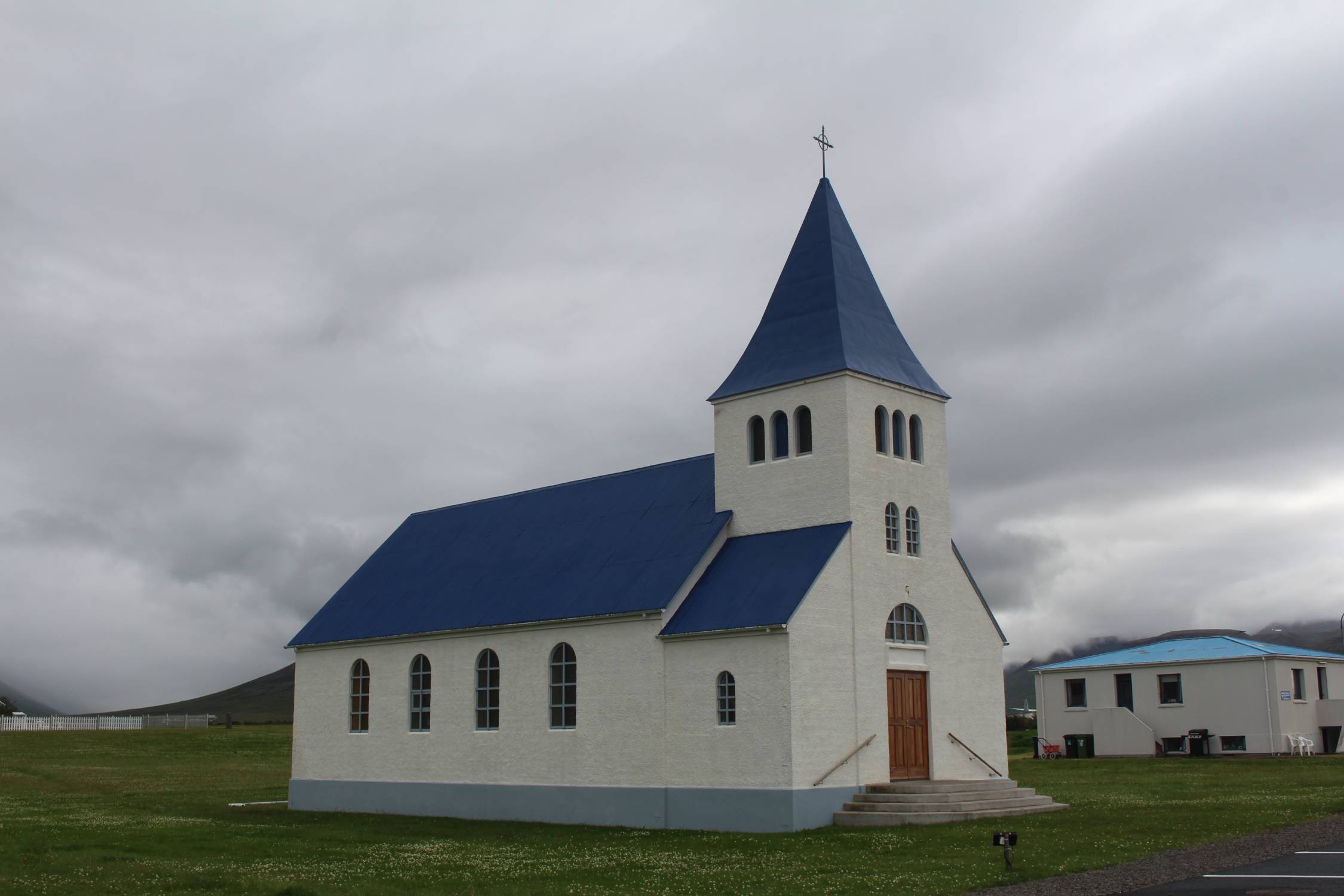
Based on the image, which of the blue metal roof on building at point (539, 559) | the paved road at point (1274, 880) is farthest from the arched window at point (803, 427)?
the paved road at point (1274, 880)

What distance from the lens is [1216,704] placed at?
48.8 meters

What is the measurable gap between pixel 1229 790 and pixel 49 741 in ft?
207

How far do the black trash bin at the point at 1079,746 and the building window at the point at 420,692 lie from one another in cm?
3089

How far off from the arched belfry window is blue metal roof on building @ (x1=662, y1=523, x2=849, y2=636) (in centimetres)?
161

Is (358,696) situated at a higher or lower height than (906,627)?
lower

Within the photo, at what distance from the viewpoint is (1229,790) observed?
29.2 meters

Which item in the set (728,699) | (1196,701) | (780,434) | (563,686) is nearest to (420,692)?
(563,686)

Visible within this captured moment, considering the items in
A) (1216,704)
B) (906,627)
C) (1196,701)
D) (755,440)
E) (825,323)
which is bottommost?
(1216,704)

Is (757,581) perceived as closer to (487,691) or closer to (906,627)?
(906,627)

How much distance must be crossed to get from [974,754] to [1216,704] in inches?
995

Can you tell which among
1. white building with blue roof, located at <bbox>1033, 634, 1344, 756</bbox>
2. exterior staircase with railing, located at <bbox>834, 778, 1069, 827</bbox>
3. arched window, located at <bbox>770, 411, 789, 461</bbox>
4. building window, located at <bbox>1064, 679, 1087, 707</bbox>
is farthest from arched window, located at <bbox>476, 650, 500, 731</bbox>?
building window, located at <bbox>1064, 679, 1087, 707</bbox>

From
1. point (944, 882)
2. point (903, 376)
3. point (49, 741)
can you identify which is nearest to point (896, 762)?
point (903, 376)

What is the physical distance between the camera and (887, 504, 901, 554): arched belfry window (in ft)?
90.5

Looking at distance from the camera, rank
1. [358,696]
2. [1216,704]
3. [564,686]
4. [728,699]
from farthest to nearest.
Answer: [1216,704] < [358,696] < [564,686] < [728,699]
